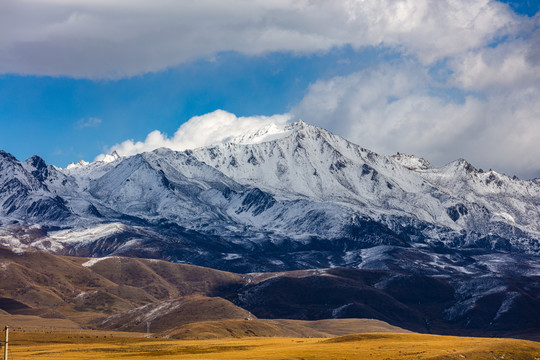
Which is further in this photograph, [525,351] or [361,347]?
[361,347]

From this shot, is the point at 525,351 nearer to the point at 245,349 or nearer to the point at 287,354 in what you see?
the point at 287,354

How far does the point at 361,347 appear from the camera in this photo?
575ft

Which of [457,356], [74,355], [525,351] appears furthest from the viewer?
[74,355]

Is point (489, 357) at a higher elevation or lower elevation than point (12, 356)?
lower

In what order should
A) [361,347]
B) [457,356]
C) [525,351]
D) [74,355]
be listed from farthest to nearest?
[74,355] → [361,347] → [525,351] → [457,356]

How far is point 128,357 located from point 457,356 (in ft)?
241

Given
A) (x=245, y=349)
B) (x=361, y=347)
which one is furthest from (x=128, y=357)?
(x=361, y=347)

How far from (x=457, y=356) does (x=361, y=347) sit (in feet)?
100

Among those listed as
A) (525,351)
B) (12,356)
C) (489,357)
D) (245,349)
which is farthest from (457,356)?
(12,356)

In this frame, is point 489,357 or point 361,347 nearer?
point 489,357

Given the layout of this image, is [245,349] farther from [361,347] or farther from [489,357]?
[489,357]

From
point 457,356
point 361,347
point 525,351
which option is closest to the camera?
point 457,356

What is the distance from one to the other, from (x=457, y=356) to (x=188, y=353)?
229 feet

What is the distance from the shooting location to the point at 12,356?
17638 cm
